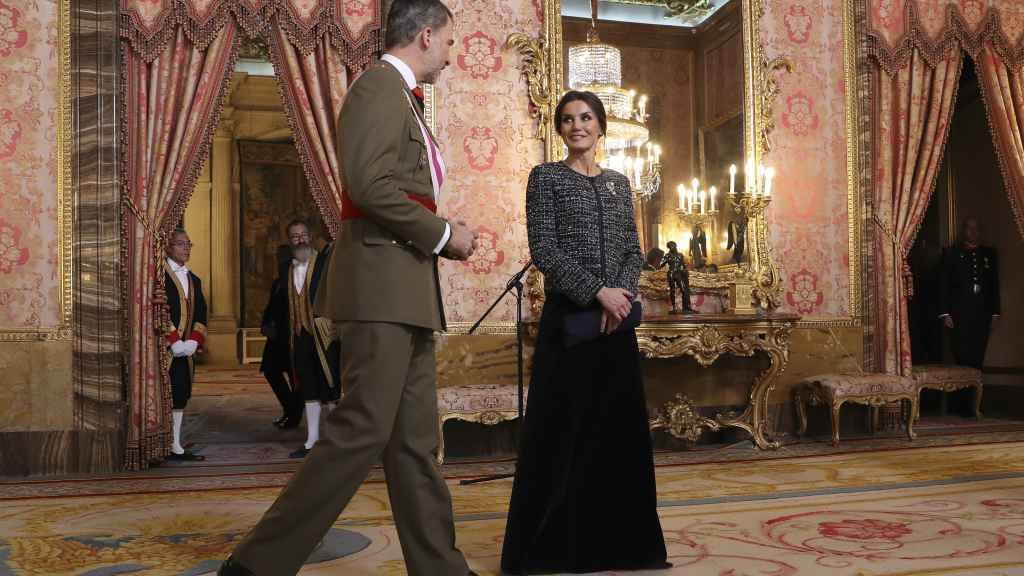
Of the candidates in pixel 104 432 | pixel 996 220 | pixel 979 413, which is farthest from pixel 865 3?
pixel 104 432

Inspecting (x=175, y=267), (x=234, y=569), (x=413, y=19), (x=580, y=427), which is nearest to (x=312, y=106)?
(x=175, y=267)

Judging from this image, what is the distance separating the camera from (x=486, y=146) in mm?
5359

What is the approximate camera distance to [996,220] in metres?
7.23

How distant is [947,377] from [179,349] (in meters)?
5.36

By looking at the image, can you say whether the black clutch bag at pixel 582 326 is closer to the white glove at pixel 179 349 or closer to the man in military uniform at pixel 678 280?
the man in military uniform at pixel 678 280

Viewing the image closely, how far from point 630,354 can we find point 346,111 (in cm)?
117

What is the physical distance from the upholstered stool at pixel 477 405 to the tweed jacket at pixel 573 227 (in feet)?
7.10

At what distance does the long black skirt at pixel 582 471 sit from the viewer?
265 cm

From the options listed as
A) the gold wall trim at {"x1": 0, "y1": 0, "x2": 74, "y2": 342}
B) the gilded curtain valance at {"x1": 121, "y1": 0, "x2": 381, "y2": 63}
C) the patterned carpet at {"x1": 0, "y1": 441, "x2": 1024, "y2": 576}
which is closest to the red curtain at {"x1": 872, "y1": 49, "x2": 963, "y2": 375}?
the patterned carpet at {"x1": 0, "y1": 441, "x2": 1024, "y2": 576}

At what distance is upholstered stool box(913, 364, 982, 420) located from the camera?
21.1 feet

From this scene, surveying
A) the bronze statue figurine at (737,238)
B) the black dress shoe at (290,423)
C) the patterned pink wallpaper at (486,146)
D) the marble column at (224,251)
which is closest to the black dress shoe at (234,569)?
the patterned pink wallpaper at (486,146)

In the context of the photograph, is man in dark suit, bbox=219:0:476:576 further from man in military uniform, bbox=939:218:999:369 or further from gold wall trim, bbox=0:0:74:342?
man in military uniform, bbox=939:218:999:369

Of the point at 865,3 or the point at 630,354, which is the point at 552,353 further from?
the point at 865,3

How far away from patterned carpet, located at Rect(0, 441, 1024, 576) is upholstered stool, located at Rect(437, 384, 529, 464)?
62 cm
